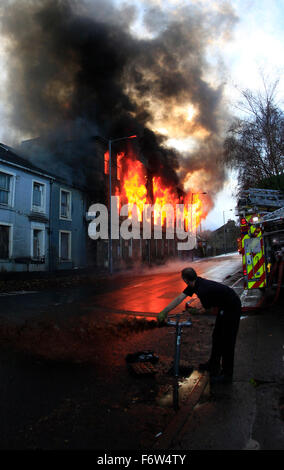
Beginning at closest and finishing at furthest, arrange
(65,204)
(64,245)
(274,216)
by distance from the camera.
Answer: (274,216)
(64,245)
(65,204)

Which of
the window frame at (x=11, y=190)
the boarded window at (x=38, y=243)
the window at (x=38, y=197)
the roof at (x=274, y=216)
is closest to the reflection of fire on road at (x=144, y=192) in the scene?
the window at (x=38, y=197)

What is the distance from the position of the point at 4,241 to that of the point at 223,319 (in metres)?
16.4

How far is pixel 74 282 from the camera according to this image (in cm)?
1686

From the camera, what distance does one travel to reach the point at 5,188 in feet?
59.0

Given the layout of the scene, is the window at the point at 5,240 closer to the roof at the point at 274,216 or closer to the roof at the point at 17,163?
the roof at the point at 17,163

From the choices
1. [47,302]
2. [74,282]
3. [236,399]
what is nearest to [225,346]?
[236,399]

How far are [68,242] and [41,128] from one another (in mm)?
9290

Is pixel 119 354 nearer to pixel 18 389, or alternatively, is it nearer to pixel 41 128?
pixel 18 389

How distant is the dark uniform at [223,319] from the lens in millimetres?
3848

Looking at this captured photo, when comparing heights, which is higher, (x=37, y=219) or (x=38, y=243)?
(x=37, y=219)

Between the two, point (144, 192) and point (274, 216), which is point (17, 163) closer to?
point (274, 216)

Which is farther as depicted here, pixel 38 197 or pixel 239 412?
pixel 38 197

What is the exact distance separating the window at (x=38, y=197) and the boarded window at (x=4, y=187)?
2070mm

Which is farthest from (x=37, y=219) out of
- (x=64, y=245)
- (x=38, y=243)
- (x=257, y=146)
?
(x=257, y=146)
